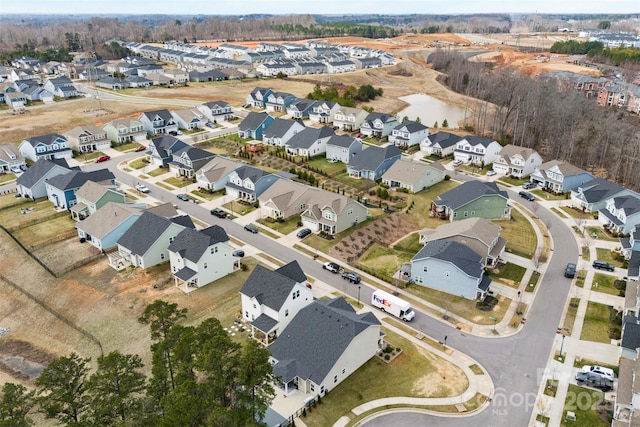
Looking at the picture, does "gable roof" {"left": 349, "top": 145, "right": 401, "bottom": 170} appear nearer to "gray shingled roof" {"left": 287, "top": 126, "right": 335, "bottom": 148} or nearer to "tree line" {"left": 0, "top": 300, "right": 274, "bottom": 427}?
"gray shingled roof" {"left": 287, "top": 126, "right": 335, "bottom": 148}

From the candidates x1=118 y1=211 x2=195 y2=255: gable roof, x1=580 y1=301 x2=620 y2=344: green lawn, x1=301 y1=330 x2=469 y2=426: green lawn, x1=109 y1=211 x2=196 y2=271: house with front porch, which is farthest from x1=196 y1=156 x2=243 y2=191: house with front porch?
x1=580 y1=301 x2=620 y2=344: green lawn

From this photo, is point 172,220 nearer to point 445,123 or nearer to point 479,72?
point 445,123

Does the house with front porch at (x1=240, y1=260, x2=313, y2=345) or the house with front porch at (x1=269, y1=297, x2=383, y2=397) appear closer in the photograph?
the house with front porch at (x1=269, y1=297, x2=383, y2=397)

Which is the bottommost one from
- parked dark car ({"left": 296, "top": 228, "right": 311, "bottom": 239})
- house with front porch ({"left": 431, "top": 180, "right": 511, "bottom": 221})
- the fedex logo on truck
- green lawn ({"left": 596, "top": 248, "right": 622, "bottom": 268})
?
green lawn ({"left": 596, "top": 248, "right": 622, "bottom": 268})

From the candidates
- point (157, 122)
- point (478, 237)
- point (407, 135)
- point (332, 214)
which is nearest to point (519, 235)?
point (478, 237)

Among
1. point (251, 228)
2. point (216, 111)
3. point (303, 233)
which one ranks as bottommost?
point (303, 233)

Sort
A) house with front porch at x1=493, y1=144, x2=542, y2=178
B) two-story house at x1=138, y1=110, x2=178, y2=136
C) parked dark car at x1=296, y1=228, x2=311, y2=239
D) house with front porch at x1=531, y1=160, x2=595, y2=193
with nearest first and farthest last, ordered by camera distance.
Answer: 1. parked dark car at x1=296, y1=228, x2=311, y2=239
2. house with front porch at x1=531, y1=160, x2=595, y2=193
3. house with front porch at x1=493, y1=144, x2=542, y2=178
4. two-story house at x1=138, y1=110, x2=178, y2=136

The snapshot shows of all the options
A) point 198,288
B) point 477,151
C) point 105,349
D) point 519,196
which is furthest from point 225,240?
point 477,151

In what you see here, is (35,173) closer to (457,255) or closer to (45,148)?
(45,148)
